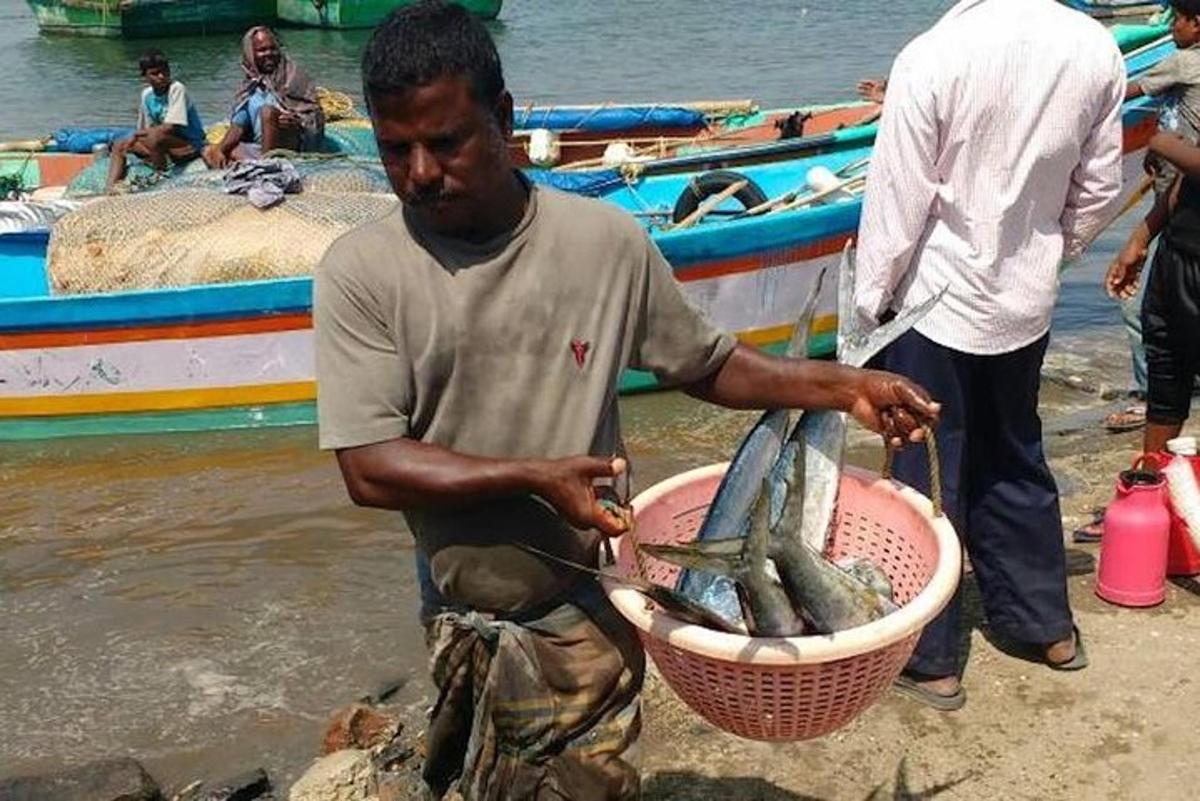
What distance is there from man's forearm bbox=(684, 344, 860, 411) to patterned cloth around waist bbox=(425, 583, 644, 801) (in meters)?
0.46

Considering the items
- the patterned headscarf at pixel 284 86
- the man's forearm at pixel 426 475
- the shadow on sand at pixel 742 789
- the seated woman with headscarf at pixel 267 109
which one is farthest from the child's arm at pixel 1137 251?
the patterned headscarf at pixel 284 86

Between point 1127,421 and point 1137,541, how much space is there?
8.19ft

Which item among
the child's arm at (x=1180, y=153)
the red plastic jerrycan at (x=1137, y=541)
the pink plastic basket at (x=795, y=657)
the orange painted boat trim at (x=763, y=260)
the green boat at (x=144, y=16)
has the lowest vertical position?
the green boat at (x=144, y=16)

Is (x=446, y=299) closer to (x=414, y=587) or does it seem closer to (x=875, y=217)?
(x=875, y=217)

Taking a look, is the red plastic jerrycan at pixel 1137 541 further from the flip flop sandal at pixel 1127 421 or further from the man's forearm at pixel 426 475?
the man's forearm at pixel 426 475

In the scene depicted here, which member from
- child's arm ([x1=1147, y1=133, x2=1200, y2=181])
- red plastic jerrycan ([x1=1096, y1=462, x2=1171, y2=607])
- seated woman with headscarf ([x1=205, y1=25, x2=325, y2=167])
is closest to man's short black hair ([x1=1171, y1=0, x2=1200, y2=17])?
child's arm ([x1=1147, y1=133, x2=1200, y2=181])

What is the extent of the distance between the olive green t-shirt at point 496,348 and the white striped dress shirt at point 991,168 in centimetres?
138

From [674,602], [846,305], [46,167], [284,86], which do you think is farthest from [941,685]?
[46,167]

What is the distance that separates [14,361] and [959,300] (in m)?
6.29

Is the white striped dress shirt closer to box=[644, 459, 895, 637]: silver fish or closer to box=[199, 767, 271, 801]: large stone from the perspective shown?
box=[644, 459, 895, 637]: silver fish

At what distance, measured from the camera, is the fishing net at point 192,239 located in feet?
25.7

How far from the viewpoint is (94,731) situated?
17.5ft

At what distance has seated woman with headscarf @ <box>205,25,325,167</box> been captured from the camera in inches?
397

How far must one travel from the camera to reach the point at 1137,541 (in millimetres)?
4328
